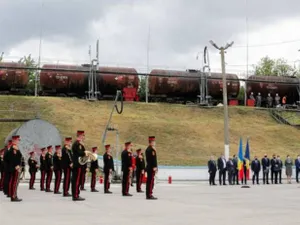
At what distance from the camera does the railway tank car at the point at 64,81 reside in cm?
4619

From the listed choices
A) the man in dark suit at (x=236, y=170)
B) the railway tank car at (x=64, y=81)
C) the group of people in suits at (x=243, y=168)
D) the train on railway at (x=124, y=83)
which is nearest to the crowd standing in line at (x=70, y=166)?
the group of people in suits at (x=243, y=168)

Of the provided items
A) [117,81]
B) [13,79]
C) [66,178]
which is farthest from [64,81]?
[66,178]

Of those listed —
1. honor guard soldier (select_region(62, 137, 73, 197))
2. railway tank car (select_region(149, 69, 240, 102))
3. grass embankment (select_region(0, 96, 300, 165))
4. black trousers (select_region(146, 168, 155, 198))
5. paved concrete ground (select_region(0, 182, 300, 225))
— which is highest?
railway tank car (select_region(149, 69, 240, 102))

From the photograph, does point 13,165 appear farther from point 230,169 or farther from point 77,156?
point 230,169

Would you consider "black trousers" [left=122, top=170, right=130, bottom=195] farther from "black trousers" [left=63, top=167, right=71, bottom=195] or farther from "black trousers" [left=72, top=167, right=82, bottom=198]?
"black trousers" [left=72, top=167, right=82, bottom=198]

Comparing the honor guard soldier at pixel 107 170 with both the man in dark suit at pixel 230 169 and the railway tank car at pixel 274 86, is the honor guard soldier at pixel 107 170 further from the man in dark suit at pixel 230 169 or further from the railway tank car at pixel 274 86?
the railway tank car at pixel 274 86

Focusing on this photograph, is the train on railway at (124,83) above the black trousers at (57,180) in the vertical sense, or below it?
above

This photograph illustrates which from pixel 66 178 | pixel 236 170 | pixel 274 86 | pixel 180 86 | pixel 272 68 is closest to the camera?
pixel 66 178

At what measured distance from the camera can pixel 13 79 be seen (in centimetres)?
4544

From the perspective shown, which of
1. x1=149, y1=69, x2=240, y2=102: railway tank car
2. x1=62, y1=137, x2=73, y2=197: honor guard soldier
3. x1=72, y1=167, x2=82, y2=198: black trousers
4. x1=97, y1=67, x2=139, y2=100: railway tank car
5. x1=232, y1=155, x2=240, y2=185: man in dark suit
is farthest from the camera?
x1=149, y1=69, x2=240, y2=102: railway tank car

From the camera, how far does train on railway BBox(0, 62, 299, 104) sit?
4616 centimetres

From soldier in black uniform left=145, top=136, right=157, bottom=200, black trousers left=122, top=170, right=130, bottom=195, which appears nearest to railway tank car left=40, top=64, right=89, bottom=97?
black trousers left=122, top=170, right=130, bottom=195

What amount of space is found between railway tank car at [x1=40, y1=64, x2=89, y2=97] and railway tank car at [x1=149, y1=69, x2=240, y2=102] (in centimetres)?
659

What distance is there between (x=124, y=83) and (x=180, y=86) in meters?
5.62
